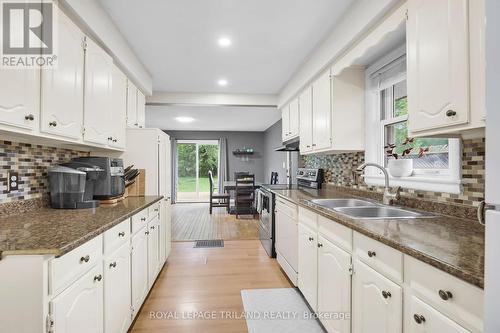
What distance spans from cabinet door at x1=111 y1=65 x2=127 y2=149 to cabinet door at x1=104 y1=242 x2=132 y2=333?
1.15m

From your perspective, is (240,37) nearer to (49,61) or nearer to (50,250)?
(49,61)

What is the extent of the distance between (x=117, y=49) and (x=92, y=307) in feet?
7.09

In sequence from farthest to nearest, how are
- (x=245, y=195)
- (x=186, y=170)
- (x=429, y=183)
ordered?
1. (x=186, y=170)
2. (x=245, y=195)
3. (x=429, y=183)

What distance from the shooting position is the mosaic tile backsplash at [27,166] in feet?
5.24

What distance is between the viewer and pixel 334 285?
5.35 feet

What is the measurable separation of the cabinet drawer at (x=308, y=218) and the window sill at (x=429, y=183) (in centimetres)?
69

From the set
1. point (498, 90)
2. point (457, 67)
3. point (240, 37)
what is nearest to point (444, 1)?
point (457, 67)

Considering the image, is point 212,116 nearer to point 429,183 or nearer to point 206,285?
point 206,285

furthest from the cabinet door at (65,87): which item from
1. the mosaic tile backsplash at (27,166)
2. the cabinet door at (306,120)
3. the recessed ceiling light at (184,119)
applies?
the recessed ceiling light at (184,119)

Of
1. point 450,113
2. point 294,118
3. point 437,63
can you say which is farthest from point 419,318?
point 294,118

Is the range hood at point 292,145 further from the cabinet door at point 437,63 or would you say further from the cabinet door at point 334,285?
the cabinet door at point 437,63

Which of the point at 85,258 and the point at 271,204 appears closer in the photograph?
the point at 85,258

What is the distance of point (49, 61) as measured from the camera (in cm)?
151
